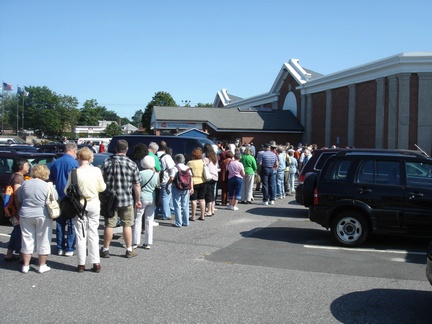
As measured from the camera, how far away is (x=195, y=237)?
9.89 meters

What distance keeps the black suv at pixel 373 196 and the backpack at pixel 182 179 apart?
117 inches

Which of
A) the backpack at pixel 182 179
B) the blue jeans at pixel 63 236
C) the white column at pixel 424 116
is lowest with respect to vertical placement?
the blue jeans at pixel 63 236

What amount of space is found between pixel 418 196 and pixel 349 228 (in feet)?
4.65

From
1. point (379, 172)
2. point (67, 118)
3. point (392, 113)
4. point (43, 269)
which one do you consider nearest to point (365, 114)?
point (392, 113)

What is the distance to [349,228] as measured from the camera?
9133 millimetres

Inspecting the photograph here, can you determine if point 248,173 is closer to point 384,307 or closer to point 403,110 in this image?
point 384,307

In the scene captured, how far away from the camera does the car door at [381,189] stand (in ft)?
28.7

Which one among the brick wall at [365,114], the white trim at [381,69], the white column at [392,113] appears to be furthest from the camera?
the brick wall at [365,114]

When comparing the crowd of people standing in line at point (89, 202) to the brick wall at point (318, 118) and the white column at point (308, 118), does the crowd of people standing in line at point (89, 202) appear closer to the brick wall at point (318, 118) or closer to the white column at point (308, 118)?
the brick wall at point (318, 118)

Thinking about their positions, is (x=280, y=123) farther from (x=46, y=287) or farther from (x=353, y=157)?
(x=46, y=287)

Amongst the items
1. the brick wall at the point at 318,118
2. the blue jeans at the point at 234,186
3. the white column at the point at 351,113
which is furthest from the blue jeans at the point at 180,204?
the brick wall at the point at 318,118

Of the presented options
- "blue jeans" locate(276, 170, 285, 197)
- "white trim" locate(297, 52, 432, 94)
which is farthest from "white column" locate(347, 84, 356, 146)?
"blue jeans" locate(276, 170, 285, 197)

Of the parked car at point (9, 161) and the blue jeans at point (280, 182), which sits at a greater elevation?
the parked car at point (9, 161)

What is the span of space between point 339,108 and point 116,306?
34.2 meters
